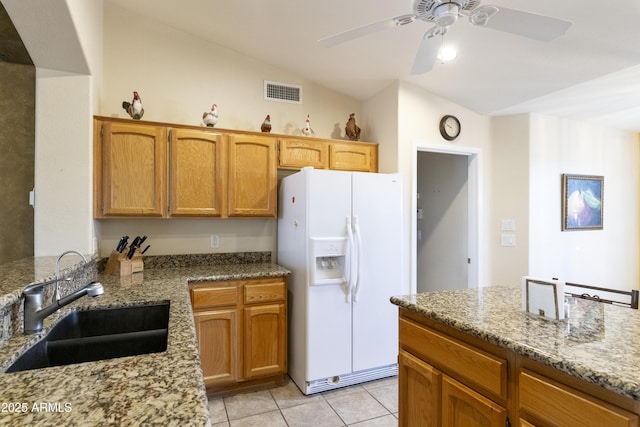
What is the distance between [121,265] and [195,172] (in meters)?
0.89

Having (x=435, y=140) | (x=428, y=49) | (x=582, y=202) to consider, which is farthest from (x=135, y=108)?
(x=582, y=202)

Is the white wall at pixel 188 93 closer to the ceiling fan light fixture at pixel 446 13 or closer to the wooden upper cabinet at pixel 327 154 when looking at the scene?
the wooden upper cabinet at pixel 327 154

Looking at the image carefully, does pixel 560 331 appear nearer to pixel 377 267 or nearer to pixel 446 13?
pixel 446 13

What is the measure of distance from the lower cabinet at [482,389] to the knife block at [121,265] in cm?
206

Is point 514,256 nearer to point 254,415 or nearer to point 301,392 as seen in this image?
point 301,392

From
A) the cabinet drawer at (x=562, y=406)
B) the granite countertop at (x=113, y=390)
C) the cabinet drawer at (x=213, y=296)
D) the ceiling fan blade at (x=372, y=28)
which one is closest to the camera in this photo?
the granite countertop at (x=113, y=390)

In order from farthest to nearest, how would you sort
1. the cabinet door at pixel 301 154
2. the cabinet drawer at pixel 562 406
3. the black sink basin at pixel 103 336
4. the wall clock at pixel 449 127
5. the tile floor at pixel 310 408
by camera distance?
1. the wall clock at pixel 449 127
2. the cabinet door at pixel 301 154
3. the tile floor at pixel 310 408
4. the black sink basin at pixel 103 336
5. the cabinet drawer at pixel 562 406

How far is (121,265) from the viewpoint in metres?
2.55

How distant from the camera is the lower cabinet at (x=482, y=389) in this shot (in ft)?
3.10

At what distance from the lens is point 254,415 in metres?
2.38

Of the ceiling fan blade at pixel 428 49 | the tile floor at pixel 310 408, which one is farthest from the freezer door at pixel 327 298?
the ceiling fan blade at pixel 428 49

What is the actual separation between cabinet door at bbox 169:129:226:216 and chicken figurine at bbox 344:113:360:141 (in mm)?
1268

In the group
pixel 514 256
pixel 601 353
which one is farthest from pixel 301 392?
pixel 514 256

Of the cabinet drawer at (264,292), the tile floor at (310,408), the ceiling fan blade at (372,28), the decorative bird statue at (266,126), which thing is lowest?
the tile floor at (310,408)
